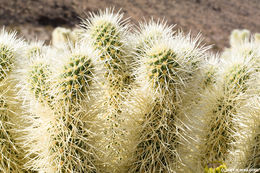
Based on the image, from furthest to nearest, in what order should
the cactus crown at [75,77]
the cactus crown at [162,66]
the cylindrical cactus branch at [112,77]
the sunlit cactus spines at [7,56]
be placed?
the cylindrical cactus branch at [112,77] < the sunlit cactus spines at [7,56] < the cactus crown at [162,66] < the cactus crown at [75,77]

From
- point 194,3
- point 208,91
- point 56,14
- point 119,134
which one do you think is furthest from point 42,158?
point 194,3

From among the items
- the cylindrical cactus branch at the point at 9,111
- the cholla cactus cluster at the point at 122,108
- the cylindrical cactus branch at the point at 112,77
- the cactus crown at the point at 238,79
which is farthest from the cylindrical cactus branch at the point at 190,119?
the cylindrical cactus branch at the point at 9,111

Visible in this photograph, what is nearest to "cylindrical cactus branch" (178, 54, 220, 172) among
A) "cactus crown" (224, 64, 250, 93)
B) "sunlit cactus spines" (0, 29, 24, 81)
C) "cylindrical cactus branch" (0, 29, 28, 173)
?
"cactus crown" (224, 64, 250, 93)

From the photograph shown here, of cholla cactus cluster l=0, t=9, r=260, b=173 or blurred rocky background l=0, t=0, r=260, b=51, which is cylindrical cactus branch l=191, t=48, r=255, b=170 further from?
blurred rocky background l=0, t=0, r=260, b=51

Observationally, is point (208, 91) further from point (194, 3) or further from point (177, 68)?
point (194, 3)

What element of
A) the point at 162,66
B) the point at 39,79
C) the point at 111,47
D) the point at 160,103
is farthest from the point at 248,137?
the point at 39,79

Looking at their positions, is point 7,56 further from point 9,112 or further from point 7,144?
point 7,144

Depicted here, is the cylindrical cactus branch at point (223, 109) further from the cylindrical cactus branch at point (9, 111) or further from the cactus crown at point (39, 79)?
the cylindrical cactus branch at point (9, 111)
